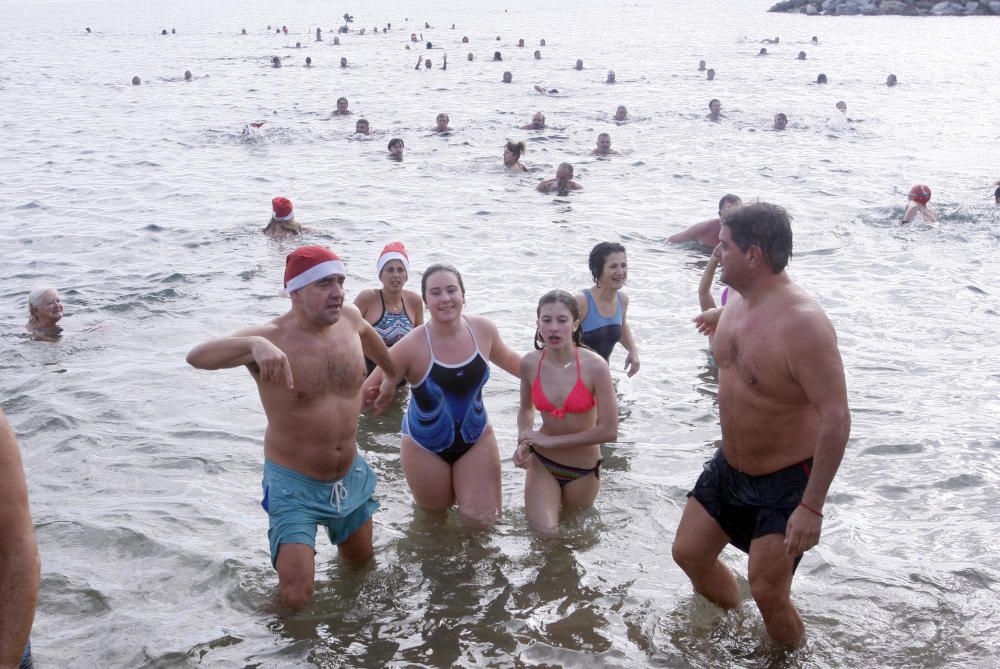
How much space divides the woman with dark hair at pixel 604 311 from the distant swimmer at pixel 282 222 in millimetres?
7412

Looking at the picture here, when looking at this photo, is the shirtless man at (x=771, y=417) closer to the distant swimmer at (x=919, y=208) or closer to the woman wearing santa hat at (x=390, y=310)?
the woman wearing santa hat at (x=390, y=310)

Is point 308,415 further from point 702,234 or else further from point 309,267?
point 702,234

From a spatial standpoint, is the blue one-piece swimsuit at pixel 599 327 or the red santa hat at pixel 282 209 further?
the red santa hat at pixel 282 209

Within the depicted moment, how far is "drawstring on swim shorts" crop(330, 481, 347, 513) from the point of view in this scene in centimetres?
539

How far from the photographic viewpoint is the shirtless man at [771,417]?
4.15 metres

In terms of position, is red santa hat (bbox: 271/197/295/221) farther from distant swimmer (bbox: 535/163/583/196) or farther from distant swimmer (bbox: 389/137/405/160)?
distant swimmer (bbox: 389/137/405/160)

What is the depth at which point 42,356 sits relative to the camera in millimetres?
10453

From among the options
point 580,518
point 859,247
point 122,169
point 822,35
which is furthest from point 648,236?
point 822,35

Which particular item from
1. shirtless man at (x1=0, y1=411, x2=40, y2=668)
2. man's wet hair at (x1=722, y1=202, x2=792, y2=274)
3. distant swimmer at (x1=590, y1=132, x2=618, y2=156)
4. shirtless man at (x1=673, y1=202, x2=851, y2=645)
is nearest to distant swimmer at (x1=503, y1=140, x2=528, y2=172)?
distant swimmer at (x1=590, y1=132, x2=618, y2=156)

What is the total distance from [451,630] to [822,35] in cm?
5731

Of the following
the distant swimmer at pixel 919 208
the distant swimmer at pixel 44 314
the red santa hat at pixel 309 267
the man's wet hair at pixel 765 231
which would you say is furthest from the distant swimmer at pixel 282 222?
the man's wet hair at pixel 765 231

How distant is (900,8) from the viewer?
228 feet

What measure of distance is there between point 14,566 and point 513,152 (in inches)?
681

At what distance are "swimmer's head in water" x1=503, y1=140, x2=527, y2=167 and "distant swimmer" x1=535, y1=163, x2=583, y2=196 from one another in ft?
4.63
